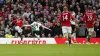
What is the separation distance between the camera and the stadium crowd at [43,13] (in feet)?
74.5

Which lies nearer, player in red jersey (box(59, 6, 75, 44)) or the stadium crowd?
player in red jersey (box(59, 6, 75, 44))

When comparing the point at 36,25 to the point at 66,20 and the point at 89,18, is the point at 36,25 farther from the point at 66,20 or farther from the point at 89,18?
the point at 89,18

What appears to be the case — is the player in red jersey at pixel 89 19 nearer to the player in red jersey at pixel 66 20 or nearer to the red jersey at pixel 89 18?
the red jersey at pixel 89 18

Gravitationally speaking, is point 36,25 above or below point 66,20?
below

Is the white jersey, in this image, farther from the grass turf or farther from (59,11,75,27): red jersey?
the grass turf

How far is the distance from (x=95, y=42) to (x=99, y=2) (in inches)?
186

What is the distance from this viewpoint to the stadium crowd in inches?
894

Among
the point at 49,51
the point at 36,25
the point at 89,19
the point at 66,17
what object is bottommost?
the point at 49,51

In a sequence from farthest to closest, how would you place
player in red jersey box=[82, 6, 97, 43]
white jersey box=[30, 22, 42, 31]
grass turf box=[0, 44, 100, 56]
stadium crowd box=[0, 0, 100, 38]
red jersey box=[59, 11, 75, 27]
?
stadium crowd box=[0, 0, 100, 38] → white jersey box=[30, 22, 42, 31] → player in red jersey box=[82, 6, 97, 43] → red jersey box=[59, 11, 75, 27] → grass turf box=[0, 44, 100, 56]

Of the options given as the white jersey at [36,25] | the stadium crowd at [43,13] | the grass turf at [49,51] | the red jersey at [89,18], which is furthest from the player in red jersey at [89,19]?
the grass turf at [49,51]

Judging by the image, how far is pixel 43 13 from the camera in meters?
24.3

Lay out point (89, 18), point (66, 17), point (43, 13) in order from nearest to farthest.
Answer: point (66, 17) < point (89, 18) < point (43, 13)

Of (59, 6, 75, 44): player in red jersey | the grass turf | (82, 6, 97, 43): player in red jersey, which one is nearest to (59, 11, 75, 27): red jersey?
(59, 6, 75, 44): player in red jersey

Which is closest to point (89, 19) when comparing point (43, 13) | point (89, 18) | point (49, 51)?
point (89, 18)
